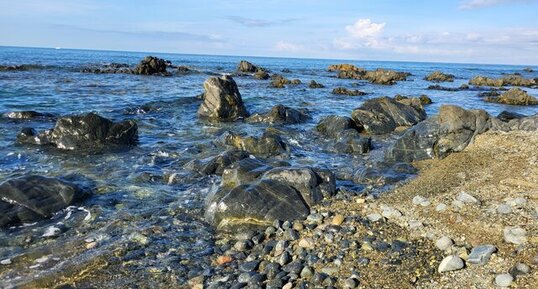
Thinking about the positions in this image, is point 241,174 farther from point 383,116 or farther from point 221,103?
point 221,103

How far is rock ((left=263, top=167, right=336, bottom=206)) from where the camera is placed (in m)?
7.10

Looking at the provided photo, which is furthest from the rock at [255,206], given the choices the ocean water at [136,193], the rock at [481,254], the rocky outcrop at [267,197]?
the rock at [481,254]

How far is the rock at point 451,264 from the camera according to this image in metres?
4.50

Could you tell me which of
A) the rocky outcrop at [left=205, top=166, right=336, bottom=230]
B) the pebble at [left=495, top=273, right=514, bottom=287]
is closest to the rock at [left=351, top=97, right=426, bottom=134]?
the rocky outcrop at [left=205, top=166, right=336, bottom=230]

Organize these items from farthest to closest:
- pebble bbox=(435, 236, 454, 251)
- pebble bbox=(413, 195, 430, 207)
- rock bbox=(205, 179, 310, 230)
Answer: pebble bbox=(413, 195, 430, 207) → rock bbox=(205, 179, 310, 230) → pebble bbox=(435, 236, 454, 251)

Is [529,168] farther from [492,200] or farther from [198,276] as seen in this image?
[198,276]

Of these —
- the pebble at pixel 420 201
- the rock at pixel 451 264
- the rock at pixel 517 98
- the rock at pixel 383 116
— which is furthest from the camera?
the rock at pixel 517 98

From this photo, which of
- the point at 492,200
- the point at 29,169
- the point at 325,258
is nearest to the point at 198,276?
the point at 325,258

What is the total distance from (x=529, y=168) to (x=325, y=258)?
16.4 ft

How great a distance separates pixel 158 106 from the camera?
784 inches

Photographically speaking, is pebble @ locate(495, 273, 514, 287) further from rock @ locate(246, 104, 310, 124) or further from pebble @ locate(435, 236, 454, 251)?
rock @ locate(246, 104, 310, 124)

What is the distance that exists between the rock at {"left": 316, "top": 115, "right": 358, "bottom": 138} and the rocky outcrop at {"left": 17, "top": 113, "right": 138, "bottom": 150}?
257 inches

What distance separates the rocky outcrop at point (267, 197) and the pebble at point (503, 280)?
2903 mm

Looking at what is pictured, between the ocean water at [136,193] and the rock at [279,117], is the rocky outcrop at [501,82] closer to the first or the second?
the rock at [279,117]
